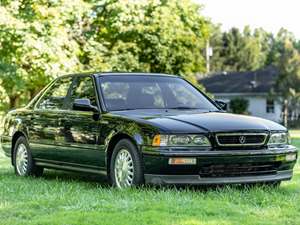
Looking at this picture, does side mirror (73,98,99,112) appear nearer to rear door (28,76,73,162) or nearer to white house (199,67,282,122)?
rear door (28,76,73,162)

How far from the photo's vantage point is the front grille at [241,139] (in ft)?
27.6

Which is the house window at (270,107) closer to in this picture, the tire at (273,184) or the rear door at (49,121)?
the rear door at (49,121)

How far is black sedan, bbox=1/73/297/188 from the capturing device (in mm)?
8312

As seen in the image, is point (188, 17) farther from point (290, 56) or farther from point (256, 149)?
point (256, 149)

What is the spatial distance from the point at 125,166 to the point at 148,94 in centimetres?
148

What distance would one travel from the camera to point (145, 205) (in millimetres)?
7156

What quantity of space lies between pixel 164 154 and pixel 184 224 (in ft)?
6.96

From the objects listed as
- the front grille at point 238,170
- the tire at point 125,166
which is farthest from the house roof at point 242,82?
the tire at point 125,166

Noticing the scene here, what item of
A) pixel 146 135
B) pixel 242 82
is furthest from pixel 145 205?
pixel 242 82

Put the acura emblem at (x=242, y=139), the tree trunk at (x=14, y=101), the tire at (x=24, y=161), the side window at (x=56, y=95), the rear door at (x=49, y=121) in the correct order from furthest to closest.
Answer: the tree trunk at (x=14, y=101)
the tire at (x=24, y=161)
the side window at (x=56, y=95)
the rear door at (x=49, y=121)
the acura emblem at (x=242, y=139)

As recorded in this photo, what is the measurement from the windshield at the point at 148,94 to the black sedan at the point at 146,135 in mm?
13

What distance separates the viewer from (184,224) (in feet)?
20.2

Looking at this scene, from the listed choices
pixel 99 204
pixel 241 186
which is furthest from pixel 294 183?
pixel 99 204

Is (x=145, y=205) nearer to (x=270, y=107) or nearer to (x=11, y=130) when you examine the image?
(x=11, y=130)
